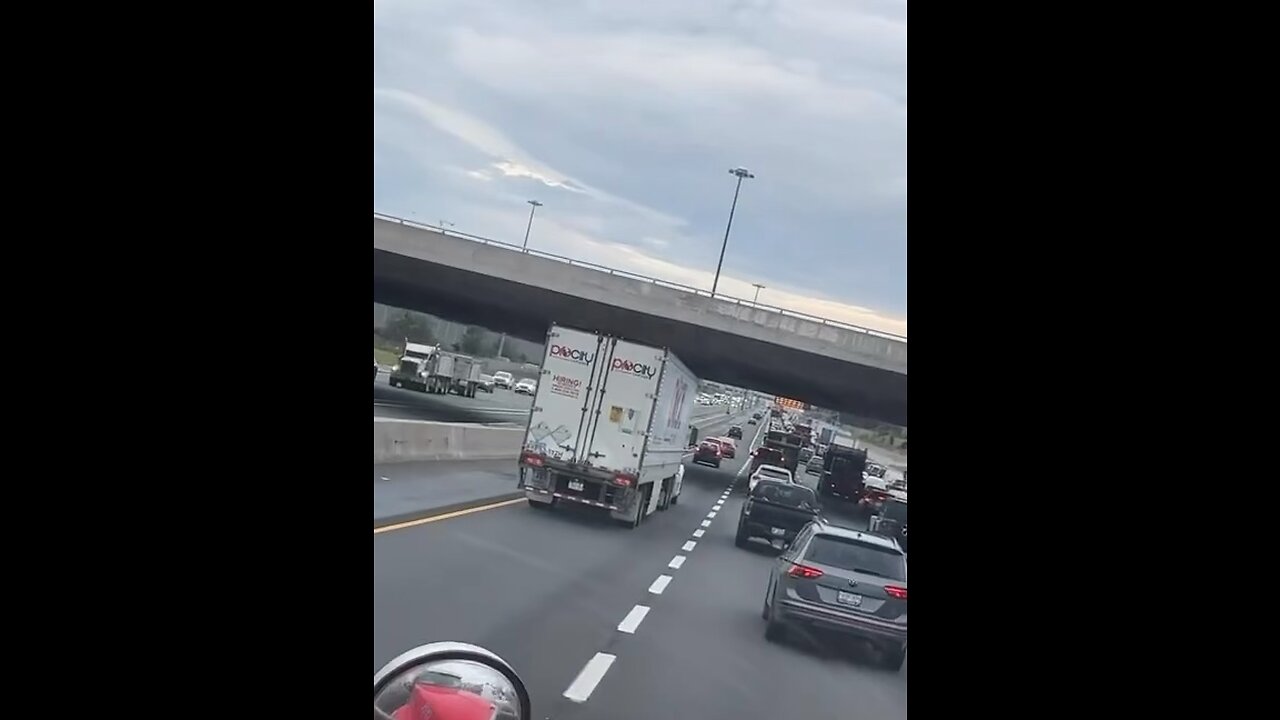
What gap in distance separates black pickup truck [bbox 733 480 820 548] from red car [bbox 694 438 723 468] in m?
16.3

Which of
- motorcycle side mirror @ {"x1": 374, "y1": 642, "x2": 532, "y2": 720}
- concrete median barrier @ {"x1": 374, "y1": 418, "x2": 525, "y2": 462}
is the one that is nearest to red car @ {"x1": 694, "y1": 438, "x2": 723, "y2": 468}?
concrete median barrier @ {"x1": 374, "y1": 418, "x2": 525, "y2": 462}

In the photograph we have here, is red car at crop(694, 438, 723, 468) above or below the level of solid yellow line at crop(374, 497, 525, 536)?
above

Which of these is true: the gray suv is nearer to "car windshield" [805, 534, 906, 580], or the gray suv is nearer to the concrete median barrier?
"car windshield" [805, 534, 906, 580]

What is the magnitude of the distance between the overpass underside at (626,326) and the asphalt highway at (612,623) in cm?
285

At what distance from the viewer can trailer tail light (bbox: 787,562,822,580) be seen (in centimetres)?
1077

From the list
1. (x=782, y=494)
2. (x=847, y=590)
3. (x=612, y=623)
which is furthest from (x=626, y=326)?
(x=847, y=590)

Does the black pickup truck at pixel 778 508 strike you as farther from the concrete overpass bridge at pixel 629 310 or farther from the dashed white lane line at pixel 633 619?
the dashed white lane line at pixel 633 619

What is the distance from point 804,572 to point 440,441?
14.7m

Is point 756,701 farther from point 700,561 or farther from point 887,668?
point 700,561

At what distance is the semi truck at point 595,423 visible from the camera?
1967 cm

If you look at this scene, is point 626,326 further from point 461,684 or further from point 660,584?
point 461,684

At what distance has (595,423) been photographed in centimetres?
1991
